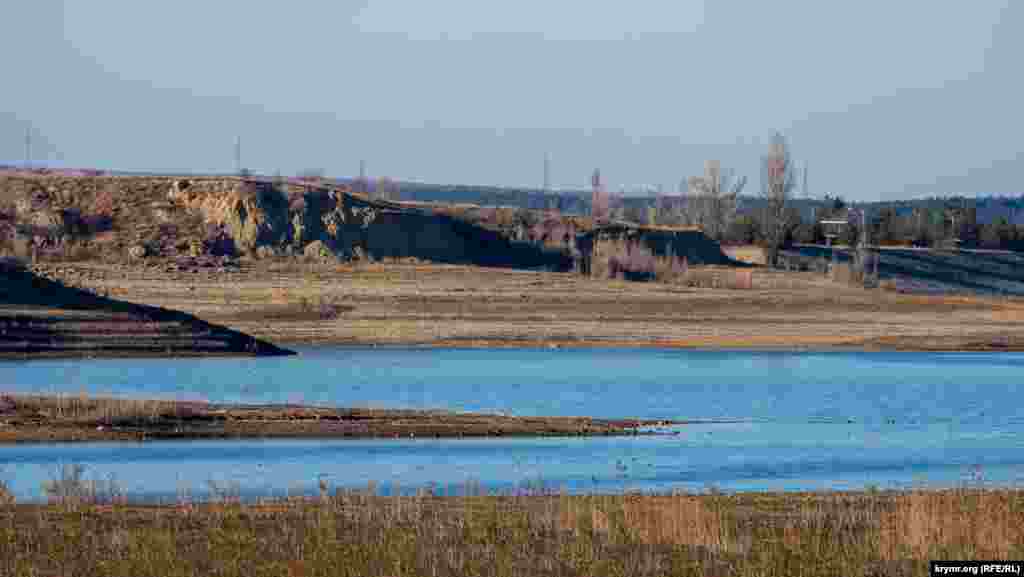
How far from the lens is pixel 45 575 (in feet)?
52.6

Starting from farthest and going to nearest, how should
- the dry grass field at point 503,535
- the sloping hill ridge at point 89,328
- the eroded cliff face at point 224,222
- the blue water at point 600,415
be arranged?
the eroded cliff face at point 224,222 → the sloping hill ridge at point 89,328 → the blue water at point 600,415 → the dry grass field at point 503,535

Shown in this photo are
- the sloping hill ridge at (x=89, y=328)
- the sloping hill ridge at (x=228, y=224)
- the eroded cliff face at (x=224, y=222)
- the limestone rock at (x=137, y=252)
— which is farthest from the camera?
the eroded cliff face at (x=224, y=222)

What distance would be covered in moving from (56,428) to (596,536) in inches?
619

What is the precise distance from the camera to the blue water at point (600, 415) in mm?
27109

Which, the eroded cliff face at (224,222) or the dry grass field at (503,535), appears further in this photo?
the eroded cliff face at (224,222)

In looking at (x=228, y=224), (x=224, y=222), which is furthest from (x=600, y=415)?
(x=224, y=222)

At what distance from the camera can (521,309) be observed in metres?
74.3

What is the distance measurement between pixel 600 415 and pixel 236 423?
8.48 meters

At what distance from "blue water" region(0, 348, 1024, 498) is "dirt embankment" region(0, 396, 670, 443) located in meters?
1.09

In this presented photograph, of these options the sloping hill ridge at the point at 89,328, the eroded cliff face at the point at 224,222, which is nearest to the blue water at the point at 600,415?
the sloping hill ridge at the point at 89,328

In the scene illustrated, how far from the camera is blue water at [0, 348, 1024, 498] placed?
27.1 m

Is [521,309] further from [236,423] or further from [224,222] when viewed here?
[236,423]

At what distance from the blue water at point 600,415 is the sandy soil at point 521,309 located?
11.8 ft

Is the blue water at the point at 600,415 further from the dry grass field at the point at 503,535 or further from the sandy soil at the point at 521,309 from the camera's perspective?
the sandy soil at the point at 521,309
